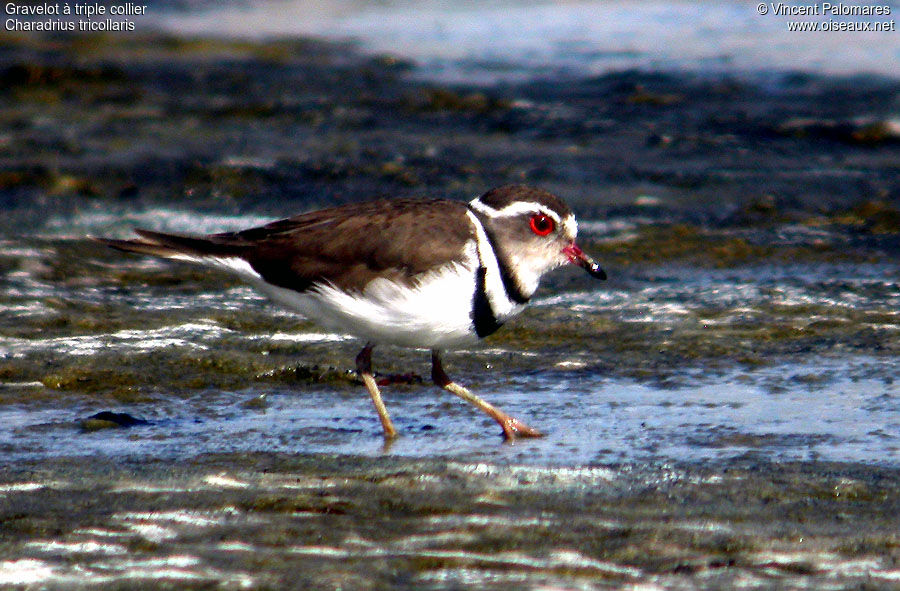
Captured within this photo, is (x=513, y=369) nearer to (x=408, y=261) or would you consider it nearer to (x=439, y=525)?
(x=408, y=261)

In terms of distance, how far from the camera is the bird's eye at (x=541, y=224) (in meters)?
6.39

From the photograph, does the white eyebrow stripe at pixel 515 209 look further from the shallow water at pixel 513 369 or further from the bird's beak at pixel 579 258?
the shallow water at pixel 513 369

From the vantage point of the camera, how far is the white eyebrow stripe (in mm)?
6359

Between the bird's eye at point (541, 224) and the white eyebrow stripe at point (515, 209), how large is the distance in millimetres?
21

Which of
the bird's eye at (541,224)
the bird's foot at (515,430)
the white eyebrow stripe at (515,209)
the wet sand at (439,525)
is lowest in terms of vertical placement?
the bird's foot at (515,430)

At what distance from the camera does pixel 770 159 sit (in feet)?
42.4

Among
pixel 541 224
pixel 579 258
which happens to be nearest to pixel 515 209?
pixel 541 224

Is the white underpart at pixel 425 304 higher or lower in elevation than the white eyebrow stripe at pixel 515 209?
lower

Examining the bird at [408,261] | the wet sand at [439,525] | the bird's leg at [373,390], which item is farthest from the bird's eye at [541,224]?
the wet sand at [439,525]

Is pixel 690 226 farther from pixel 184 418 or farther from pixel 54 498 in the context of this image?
pixel 54 498

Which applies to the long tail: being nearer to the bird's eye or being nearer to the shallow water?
the shallow water

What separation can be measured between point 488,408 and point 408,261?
0.82m

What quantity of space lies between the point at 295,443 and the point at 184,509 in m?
1.16

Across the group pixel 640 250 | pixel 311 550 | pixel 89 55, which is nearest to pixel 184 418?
pixel 311 550
